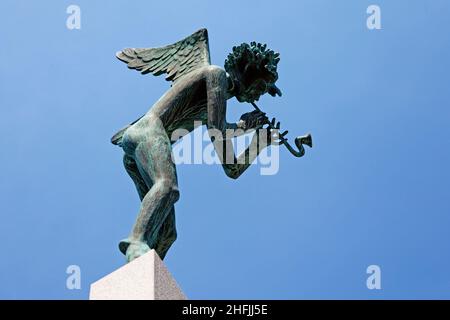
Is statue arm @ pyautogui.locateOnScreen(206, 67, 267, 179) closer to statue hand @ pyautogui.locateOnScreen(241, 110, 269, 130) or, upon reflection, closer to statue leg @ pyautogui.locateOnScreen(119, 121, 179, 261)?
statue hand @ pyautogui.locateOnScreen(241, 110, 269, 130)

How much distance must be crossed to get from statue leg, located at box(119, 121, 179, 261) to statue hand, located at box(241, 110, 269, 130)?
3.45 ft

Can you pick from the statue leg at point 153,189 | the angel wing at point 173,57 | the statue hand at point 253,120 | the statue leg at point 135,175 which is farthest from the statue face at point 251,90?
the statue leg at point 135,175

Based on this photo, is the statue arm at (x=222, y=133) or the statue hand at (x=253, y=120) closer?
the statue arm at (x=222, y=133)

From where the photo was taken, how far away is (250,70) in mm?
9992

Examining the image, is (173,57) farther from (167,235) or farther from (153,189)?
(167,235)

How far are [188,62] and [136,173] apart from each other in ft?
5.15

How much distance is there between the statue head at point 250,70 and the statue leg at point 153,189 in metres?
1.30

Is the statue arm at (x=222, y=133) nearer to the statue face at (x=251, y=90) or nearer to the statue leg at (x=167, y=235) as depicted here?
the statue face at (x=251, y=90)

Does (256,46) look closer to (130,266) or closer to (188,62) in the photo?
(188,62)

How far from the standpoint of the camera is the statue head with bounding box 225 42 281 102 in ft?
32.6

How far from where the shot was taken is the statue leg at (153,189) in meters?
8.22
